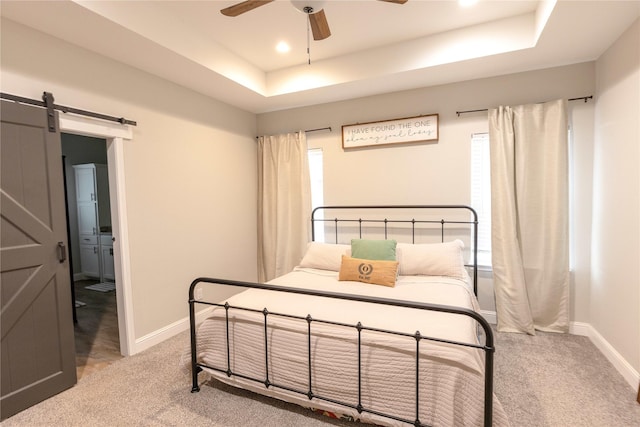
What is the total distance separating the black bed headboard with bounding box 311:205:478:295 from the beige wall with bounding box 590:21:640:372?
938mm

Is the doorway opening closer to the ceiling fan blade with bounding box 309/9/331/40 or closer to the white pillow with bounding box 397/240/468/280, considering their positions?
the white pillow with bounding box 397/240/468/280

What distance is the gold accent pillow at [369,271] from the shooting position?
265 centimetres

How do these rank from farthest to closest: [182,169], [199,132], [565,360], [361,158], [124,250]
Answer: [361,158]
[199,132]
[182,169]
[124,250]
[565,360]

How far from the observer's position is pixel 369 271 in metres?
2.72

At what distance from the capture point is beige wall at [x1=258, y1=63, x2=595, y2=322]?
285cm

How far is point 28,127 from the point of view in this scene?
1.99 meters

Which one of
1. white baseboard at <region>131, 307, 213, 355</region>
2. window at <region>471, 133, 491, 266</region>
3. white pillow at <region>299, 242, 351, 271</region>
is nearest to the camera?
white baseboard at <region>131, 307, 213, 355</region>

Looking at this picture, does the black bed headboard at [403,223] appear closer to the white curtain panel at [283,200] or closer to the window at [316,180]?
the window at [316,180]

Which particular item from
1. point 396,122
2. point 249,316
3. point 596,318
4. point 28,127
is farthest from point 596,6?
point 28,127

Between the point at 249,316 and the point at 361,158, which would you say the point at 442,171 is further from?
the point at 249,316

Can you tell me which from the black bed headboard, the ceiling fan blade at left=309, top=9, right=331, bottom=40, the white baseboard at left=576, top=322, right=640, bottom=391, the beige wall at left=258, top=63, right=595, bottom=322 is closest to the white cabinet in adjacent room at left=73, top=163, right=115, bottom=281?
the beige wall at left=258, top=63, right=595, bottom=322

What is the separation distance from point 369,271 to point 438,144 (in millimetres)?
1577

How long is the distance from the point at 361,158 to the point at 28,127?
9.33ft

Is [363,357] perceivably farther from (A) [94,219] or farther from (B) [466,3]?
(A) [94,219]
